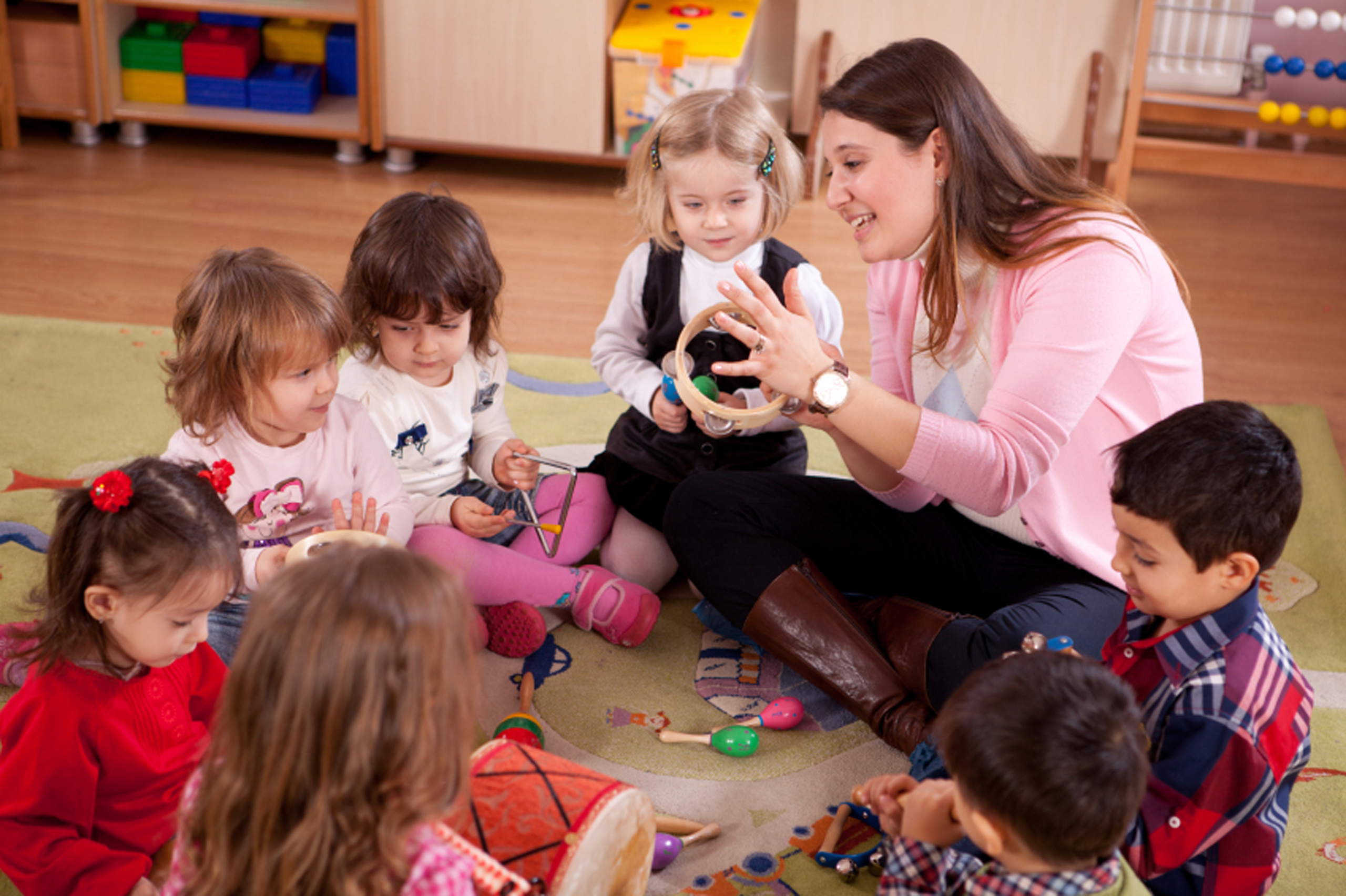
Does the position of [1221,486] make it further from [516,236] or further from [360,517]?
[516,236]

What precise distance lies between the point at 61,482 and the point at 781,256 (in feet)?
3.67

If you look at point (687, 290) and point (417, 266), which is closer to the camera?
point (417, 266)

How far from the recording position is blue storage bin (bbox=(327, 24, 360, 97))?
3.30 m

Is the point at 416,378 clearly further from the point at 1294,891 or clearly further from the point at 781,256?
the point at 1294,891

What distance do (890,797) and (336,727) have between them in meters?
0.54

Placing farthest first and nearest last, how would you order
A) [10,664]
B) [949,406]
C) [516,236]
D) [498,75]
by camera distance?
[498,75] → [516,236] → [949,406] → [10,664]

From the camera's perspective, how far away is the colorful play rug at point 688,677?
4.36ft

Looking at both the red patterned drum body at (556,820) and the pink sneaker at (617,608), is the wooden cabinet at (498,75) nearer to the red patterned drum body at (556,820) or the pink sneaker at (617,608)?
the pink sneaker at (617,608)

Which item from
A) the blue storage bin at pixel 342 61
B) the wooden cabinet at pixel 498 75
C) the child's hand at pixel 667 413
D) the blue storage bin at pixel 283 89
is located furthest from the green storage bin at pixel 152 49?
the child's hand at pixel 667 413

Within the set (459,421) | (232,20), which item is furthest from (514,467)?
(232,20)

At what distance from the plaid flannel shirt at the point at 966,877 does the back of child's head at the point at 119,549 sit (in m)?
0.65

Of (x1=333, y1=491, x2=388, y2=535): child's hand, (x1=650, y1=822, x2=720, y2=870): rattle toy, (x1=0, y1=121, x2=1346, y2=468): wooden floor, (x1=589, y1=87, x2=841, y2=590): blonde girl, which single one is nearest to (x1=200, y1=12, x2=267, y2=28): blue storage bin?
(x1=0, y1=121, x2=1346, y2=468): wooden floor

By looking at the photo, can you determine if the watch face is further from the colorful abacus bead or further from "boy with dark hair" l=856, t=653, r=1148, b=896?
the colorful abacus bead

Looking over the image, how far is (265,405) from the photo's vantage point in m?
1.42
